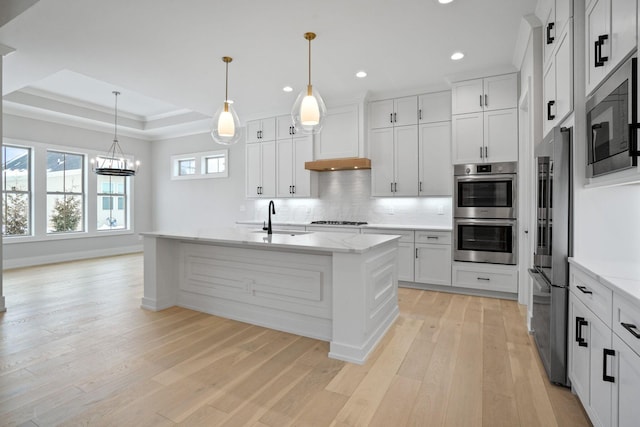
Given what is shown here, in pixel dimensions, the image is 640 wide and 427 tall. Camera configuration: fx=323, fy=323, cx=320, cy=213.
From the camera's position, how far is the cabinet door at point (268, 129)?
19.2 ft

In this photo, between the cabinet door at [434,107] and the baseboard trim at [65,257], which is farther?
the baseboard trim at [65,257]

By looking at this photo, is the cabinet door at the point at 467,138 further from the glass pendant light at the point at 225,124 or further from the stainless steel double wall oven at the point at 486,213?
the glass pendant light at the point at 225,124

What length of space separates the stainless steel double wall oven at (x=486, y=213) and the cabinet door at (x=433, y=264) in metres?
0.14

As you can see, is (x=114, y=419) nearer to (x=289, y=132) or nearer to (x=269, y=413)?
(x=269, y=413)

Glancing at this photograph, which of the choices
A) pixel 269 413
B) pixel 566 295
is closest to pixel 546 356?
pixel 566 295

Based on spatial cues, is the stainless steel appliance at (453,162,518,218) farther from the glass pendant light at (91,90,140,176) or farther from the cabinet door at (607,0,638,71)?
the glass pendant light at (91,90,140,176)

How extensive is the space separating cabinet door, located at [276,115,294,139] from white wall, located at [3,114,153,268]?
4.22 meters

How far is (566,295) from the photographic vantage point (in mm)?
2018

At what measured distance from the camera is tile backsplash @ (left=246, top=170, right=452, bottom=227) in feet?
16.1

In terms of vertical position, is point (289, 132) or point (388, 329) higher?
point (289, 132)

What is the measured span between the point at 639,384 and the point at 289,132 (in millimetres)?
5245

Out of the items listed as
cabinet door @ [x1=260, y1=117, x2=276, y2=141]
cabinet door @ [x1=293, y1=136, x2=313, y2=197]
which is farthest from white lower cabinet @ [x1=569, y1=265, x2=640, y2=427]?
cabinet door @ [x1=260, y1=117, x2=276, y2=141]

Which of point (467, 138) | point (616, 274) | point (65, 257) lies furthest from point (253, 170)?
point (616, 274)

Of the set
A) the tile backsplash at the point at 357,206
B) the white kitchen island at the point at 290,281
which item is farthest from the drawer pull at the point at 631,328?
the tile backsplash at the point at 357,206
